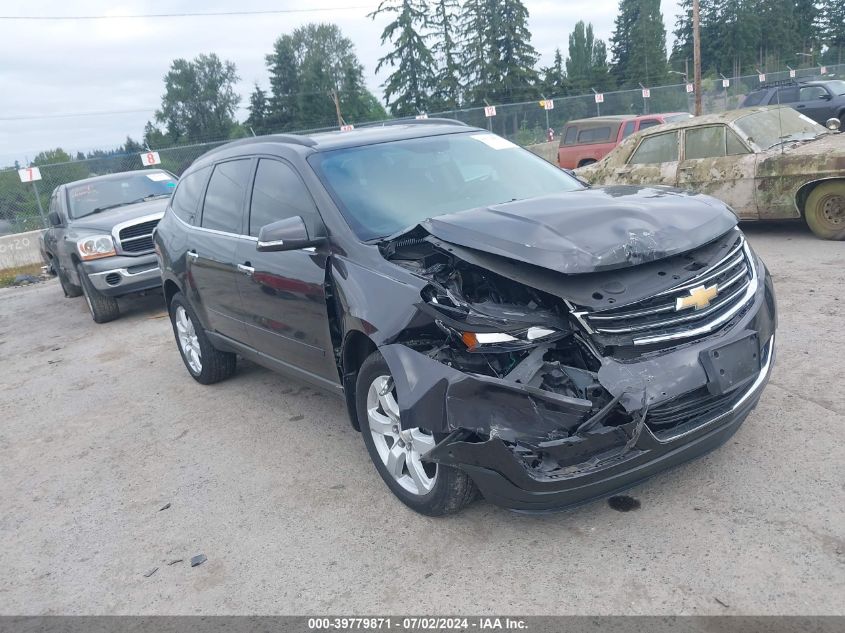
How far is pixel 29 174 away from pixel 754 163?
51.3ft

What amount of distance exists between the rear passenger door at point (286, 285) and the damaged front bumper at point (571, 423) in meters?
1.09

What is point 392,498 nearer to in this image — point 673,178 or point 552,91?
point 673,178

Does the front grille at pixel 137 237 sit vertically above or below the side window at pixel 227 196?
below

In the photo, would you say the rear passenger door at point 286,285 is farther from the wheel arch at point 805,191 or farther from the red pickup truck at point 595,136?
the red pickup truck at point 595,136

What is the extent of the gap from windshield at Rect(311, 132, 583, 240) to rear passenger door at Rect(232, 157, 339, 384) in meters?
0.25

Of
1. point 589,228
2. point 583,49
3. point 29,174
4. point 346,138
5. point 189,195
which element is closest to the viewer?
point 589,228

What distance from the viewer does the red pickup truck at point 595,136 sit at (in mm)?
16656

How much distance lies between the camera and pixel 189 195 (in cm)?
592

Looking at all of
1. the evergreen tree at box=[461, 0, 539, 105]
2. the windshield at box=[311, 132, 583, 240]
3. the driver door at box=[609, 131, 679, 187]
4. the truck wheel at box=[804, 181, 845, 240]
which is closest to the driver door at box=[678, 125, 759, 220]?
the driver door at box=[609, 131, 679, 187]

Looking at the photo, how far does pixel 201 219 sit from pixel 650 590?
164 inches

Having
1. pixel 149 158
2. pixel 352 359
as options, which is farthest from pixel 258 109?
pixel 352 359

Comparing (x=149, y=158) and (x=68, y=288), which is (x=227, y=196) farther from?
(x=149, y=158)

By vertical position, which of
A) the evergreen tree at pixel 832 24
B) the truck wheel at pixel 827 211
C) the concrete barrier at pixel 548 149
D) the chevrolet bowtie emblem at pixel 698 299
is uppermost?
the evergreen tree at pixel 832 24

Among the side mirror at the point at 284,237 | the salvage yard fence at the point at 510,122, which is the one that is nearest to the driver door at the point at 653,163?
the side mirror at the point at 284,237
